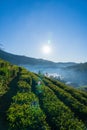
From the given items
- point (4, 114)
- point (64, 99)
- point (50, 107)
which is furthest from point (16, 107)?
point (64, 99)

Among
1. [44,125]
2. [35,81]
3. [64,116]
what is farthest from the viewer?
[35,81]

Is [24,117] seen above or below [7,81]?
below

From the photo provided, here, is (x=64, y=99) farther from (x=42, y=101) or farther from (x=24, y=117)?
(x=24, y=117)

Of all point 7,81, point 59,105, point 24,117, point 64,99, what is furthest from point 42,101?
point 7,81

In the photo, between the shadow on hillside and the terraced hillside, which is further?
the shadow on hillside

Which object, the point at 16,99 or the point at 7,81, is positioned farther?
the point at 7,81

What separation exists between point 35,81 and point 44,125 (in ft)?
119

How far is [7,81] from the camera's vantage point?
64750 mm

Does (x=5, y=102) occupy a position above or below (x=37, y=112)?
above

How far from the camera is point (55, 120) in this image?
127 feet

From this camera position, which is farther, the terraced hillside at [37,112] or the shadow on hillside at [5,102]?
the shadow on hillside at [5,102]

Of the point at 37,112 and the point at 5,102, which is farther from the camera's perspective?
the point at 5,102

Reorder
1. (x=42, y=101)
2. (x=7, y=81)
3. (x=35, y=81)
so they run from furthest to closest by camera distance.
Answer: (x=35, y=81) < (x=7, y=81) < (x=42, y=101)

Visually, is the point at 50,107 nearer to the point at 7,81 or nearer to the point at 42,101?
the point at 42,101
